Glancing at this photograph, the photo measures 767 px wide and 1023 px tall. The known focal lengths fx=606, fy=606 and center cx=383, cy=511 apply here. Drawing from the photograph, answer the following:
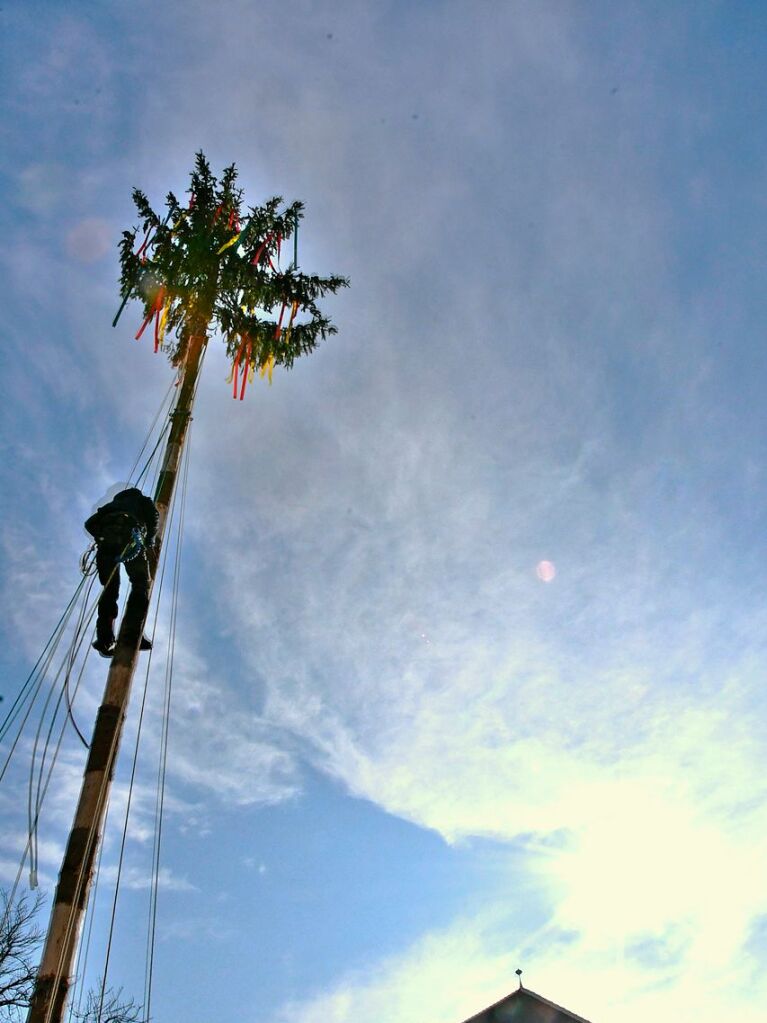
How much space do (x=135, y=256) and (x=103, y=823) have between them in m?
8.67

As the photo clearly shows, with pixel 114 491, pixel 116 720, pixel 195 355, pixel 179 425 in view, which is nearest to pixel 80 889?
pixel 116 720

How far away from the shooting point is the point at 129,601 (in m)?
6.26

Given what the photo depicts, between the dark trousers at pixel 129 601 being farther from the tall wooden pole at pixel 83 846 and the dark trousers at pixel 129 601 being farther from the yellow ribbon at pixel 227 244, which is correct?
the yellow ribbon at pixel 227 244

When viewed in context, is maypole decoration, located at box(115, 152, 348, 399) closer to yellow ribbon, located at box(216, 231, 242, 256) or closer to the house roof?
yellow ribbon, located at box(216, 231, 242, 256)

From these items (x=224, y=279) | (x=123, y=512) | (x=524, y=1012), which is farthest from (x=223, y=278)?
(x=524, y=1012)

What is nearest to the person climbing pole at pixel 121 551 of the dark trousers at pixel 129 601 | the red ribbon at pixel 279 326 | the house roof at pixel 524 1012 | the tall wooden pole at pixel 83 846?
the dark trousers at pixel 129 601

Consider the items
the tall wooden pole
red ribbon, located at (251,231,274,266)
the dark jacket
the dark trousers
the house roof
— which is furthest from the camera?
the house roof

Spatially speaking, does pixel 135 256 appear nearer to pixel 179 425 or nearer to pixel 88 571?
pixel 179 425

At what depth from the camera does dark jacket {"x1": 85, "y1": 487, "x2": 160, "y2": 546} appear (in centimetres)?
571

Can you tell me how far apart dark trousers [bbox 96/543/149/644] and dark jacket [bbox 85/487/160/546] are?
242 millimetres

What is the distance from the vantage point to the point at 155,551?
6.32 m

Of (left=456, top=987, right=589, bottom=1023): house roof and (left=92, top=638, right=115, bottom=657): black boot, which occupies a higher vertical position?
(left=92, top=638, right=115, bottom=657): black boot

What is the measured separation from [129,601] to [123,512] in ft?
3.58

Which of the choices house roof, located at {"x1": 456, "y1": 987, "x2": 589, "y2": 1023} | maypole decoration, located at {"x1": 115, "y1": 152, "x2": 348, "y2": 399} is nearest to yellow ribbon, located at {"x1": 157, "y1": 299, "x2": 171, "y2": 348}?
A: maypole decoration, located at {"x1": 115, "y1": 152, "x2": 348, "y2": 399}
